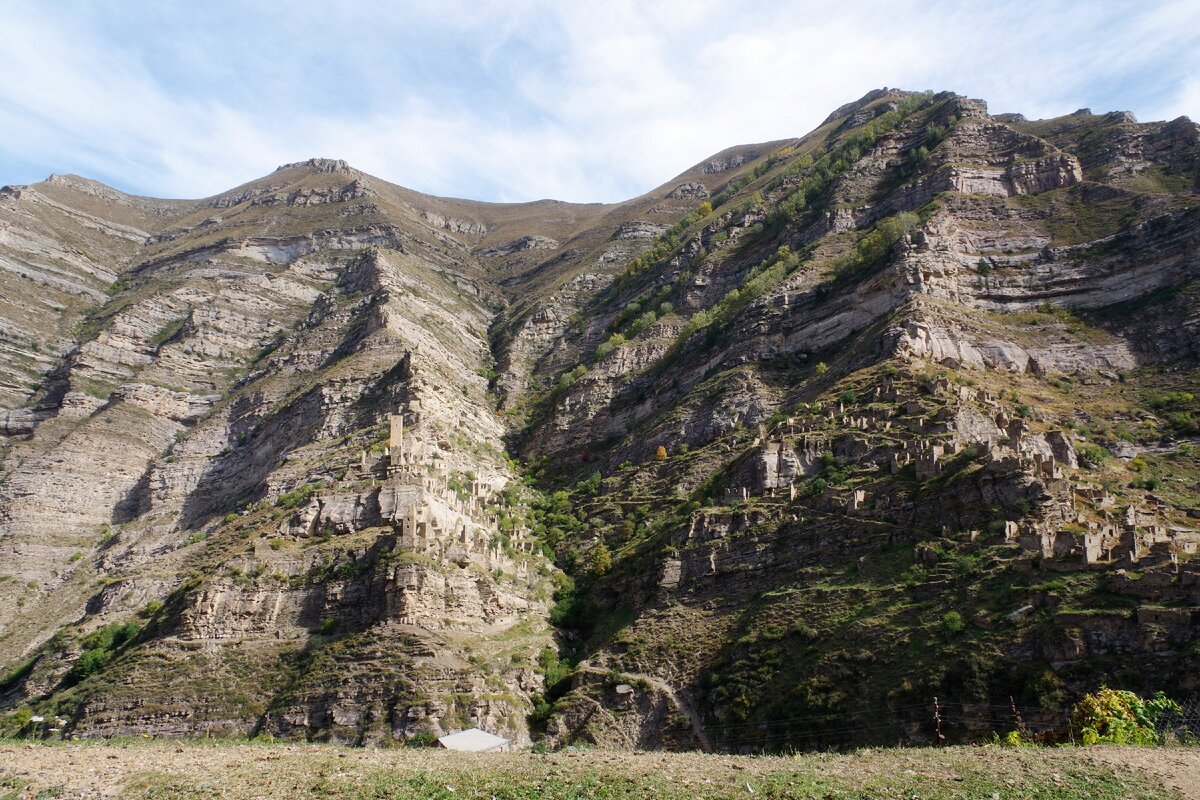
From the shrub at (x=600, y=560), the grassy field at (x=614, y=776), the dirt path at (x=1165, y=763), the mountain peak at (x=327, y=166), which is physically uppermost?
the mountain peak at (x=327, y=166)

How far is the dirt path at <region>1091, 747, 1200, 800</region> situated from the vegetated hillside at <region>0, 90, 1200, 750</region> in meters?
5.70

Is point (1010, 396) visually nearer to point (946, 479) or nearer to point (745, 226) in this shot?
point (946, 479)

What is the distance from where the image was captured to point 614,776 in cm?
1842

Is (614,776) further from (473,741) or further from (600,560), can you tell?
(600,560)

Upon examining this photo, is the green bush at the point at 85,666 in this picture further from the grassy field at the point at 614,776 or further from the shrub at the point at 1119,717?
the shrub at the point at 1119,717

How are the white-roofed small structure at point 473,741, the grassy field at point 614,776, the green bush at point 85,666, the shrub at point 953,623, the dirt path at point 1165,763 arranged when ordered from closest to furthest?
the grassy field at point 614,776 < the dirt path at point 1165,763 < the shrub at point 953,623 < the white-roofed small structure at point 473,741 < the green bush at point 85,666

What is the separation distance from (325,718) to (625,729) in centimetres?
1374

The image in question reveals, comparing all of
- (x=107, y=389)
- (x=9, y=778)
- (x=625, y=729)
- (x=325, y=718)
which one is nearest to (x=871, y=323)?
(x=625, y=729)

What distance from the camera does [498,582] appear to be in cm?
4459

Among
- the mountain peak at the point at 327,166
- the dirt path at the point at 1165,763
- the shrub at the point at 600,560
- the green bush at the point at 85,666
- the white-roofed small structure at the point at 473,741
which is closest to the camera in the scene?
the dirt path at the point at 1165,763

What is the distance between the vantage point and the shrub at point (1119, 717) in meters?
21.5

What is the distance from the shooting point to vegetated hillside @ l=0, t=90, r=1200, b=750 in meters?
31.9

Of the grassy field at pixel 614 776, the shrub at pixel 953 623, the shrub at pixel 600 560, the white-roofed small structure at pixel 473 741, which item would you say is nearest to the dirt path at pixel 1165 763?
the grassy field at pixel 614 776

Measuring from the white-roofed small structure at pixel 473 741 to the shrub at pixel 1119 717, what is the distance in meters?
20.4
